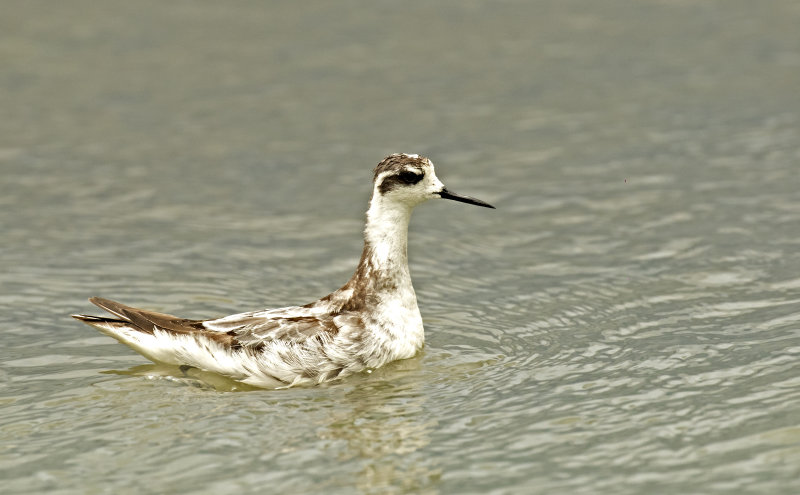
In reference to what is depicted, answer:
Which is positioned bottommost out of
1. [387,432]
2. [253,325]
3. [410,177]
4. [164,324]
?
[387,432]

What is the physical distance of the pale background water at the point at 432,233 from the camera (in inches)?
425

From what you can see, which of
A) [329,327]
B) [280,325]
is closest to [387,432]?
[329,327]

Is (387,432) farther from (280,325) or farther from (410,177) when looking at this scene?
(410,177)

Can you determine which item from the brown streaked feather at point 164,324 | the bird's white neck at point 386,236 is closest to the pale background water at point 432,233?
the brown streaked feather at point 164,324

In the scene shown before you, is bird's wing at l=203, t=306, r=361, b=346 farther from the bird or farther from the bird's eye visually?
the bird's eye

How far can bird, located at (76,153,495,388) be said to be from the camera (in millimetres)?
12906

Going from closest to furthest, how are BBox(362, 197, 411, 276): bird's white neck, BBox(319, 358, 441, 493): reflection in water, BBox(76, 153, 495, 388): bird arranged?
BBox(319, 358, 441, 493): reflection in water < BBox(76, 153, 495, 388): bird < BBox(362, 197, 411, 276): bird's white neck

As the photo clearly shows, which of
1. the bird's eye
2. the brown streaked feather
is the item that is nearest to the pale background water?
the brown streaked feather

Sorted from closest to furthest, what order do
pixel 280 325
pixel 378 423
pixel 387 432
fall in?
pixel 387 432, pixel 378 423, pixel 280 325

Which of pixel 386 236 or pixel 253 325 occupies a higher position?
pixel 386 236

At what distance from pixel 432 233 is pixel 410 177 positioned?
15.7ft

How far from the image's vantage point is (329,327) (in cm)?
1321

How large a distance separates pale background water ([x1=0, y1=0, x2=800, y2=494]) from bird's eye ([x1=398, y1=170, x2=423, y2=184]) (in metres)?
1.88

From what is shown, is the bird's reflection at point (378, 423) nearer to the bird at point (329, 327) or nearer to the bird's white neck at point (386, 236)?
the bird at point (329, 327)
